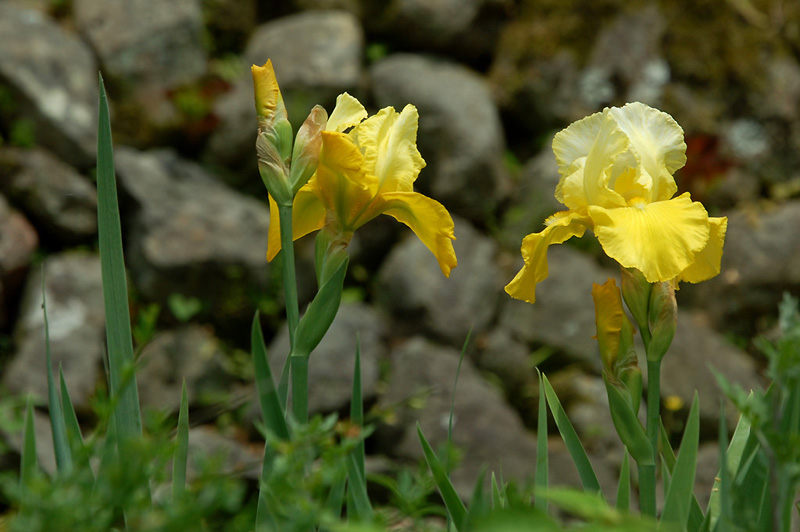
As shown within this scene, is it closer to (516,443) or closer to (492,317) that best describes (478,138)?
(492,317)

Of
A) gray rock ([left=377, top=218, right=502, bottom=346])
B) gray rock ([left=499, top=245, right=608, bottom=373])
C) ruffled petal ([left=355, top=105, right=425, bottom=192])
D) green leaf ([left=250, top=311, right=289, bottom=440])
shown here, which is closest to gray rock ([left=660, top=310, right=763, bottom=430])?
gray rock ([left=499, top=245, right=608, bottom=373])

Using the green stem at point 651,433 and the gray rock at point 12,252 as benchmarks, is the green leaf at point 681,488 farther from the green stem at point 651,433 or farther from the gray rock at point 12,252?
the gray rock at point 12,252

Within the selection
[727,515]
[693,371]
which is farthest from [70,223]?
[727,515]

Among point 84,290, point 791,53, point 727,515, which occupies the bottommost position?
point 84,290

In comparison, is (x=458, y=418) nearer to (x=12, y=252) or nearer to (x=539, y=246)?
(x=12, y=252)

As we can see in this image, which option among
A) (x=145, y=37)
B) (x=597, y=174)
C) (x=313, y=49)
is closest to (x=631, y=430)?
(x=597, y=174)

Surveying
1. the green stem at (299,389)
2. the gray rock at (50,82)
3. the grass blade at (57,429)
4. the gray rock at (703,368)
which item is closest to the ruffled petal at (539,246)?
the green stem at (299,389)
